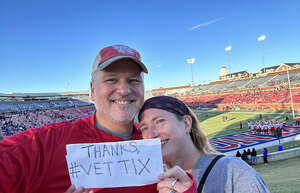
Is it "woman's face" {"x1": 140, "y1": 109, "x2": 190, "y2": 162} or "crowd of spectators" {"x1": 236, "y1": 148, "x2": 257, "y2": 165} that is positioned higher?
"woman's face" {"x1": 140, "y1": 109, "x2": 190, "y2": 162}

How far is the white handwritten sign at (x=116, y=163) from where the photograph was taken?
1.42m

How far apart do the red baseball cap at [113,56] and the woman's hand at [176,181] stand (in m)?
1.11

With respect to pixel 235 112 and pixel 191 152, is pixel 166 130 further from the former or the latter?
pixel 235 112

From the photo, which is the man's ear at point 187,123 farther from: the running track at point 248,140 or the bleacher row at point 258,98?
the bleacher row at point 258,98

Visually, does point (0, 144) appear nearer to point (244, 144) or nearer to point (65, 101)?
point (244, 144)

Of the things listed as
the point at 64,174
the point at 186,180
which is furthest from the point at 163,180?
the point at 64,174

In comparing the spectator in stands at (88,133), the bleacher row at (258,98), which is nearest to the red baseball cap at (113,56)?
the spectator in stands at (88,133)

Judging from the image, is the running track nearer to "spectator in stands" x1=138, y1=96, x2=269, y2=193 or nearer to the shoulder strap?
"spectator in stands" x1=138, y1=96, x2=269, y2=193

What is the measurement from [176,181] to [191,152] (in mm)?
684

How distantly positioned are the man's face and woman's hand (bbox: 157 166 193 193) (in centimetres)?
80

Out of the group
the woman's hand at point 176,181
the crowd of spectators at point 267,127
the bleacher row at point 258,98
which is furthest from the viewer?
the bleacher row at point 258,98

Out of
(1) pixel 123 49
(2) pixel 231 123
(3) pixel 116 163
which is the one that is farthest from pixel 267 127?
(3) pixel 116 163

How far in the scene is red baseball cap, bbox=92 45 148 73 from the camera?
1864 millimetres

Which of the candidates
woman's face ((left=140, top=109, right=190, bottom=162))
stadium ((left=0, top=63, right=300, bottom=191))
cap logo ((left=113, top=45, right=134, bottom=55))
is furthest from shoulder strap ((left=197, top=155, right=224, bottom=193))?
stadium ((left=0, top=63, right=300, bottom=191))
